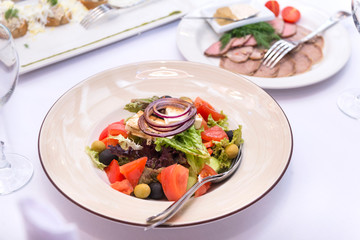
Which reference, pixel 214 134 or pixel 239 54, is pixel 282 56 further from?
pixel 214 134

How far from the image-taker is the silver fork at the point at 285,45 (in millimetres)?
2496

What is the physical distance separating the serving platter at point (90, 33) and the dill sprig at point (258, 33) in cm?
45

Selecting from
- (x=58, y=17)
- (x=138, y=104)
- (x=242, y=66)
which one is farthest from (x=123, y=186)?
(x=58, y=17)

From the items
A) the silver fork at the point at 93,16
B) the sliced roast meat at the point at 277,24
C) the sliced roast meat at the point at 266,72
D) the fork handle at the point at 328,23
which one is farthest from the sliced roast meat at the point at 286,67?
the silver fork at the point at 93,16

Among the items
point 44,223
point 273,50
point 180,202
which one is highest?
point 180,202

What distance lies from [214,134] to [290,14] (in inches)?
60.4

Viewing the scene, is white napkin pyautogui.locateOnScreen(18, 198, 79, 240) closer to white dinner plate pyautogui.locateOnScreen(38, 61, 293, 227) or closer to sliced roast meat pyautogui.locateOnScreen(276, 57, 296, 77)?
white dinner plate pyautogui.locateOnScreen(38, 61, 293, 227)

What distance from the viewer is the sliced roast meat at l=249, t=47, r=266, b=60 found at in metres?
2.54

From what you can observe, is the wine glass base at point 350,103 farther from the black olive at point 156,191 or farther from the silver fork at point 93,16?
the silver fork at point 93,16

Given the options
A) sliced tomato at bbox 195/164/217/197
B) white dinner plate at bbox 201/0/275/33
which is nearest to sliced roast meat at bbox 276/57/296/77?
A: white dinner plate at bbox 201/0/275/33

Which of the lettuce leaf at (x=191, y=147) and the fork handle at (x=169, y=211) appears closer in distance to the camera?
the fork handle at (x=169, y=211)

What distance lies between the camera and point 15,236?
154cm

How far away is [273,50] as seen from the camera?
258 cm

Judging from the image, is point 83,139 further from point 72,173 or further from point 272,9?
point 272,9
